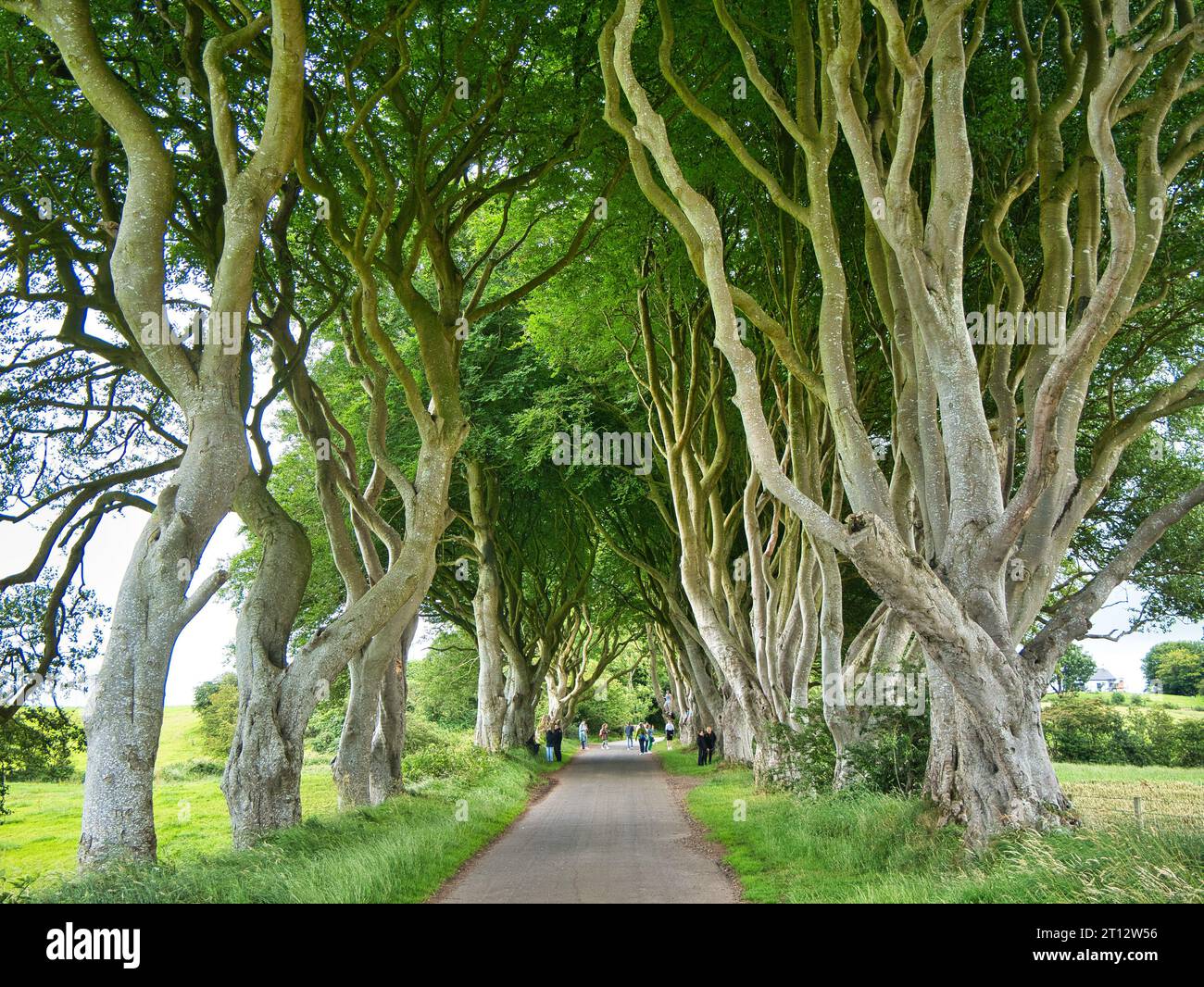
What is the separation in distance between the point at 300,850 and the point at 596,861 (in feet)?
12.1

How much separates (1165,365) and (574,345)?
40.6ft

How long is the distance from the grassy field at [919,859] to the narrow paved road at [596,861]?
2.00 feet

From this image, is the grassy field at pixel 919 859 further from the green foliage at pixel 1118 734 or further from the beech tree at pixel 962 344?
the green foliage at pixel 1118 734

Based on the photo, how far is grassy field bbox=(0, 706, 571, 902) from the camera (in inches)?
294

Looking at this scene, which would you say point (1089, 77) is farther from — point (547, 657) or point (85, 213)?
point (547, 657)

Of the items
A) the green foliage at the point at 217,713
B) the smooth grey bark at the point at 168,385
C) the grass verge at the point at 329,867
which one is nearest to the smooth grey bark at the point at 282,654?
the grass verge at the point at 329,867

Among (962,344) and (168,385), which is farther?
(168,385)

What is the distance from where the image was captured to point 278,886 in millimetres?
Result: 7836

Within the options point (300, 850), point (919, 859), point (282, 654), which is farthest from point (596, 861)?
point (282, 654)

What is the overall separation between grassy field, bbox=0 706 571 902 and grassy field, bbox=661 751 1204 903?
3.60 m

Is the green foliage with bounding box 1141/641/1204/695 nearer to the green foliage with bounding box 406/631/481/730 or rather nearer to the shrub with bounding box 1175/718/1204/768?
the shrub with bounding box 1175/718/1204/768

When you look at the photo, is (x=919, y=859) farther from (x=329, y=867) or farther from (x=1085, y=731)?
(x=1085, y=731)

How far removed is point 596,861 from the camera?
11328 millimetres
